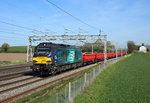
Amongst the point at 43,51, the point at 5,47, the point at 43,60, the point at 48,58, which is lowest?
the point at 43,60

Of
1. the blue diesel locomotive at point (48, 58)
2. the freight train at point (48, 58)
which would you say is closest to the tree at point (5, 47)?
the freight train at point (48, 58)

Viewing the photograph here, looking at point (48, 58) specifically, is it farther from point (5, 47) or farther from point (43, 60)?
point (5, 47)

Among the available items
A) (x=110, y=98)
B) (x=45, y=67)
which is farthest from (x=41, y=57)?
(x=110, y=98)

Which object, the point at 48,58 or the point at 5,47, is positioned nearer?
the point at 48,58

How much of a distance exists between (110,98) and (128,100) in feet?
3.47

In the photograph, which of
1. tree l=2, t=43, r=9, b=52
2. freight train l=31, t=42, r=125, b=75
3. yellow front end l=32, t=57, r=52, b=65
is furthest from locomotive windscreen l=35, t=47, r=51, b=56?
tree l=2, t=43, r=9, b=52

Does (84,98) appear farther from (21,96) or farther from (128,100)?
(21,96)

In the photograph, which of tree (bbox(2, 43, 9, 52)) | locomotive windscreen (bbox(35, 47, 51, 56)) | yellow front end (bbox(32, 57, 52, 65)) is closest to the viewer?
yellow front end (bbox(32, 57, 52, 65))

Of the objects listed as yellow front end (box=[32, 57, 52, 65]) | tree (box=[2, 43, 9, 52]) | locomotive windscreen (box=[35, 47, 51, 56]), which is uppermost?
tree (box=[2, 43, 9, 52])

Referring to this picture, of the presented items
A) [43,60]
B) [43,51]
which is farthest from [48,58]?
[43,51]

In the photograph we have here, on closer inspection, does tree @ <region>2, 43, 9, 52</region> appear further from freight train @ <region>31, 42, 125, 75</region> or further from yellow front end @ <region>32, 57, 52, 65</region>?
yellow front end @ <region>32, 57, 52, 65</region>

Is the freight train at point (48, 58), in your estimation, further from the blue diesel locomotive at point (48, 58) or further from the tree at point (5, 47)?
the tree at point (5, 47)

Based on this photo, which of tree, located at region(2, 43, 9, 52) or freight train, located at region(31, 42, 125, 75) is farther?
tree, located at region(2, 43, 9, 52)

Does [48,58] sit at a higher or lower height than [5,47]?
lower
